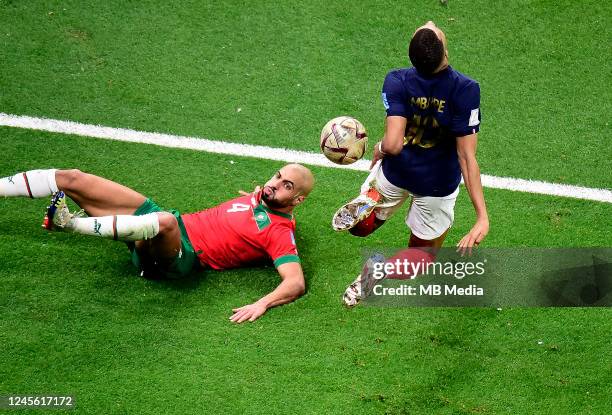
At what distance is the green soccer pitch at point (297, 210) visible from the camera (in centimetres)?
630

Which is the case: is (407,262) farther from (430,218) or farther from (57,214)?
(57,214)

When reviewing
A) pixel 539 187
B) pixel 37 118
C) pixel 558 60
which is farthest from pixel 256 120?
pixel 558 60

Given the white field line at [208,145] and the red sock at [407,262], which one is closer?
the red sock at [407,262]

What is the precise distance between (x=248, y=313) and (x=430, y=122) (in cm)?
186

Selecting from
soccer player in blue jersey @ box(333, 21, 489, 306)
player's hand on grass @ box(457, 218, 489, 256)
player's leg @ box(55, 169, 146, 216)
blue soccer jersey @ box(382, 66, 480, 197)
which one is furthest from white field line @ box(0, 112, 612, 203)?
player's hand on grass @ box(457, 218, 489, 256)

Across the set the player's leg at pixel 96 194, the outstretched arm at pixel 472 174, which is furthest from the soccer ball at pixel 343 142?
the player's leg at pixel 96 194

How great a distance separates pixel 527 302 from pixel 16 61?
16.9ft

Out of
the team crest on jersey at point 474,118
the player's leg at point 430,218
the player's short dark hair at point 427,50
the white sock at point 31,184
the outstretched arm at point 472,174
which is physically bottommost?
the player's leg at point 430,218

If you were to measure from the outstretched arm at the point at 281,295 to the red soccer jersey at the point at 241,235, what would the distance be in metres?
0.10

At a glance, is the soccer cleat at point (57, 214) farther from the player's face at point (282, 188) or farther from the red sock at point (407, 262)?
the red sock at point (407, 262)

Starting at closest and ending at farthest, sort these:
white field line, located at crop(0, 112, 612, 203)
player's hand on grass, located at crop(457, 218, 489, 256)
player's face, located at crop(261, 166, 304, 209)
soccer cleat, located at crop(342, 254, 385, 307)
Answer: player's hand on grass, located at crop(457, 218, 489, 256), soccer cleat, located at crop(342, 254, 385, 307), player's face, located at crop(261, 166, 304, 209), white field line, located at crop(0, 112, 612, 203)

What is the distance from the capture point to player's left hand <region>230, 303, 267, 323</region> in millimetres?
6766

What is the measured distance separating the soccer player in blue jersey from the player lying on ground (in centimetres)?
45

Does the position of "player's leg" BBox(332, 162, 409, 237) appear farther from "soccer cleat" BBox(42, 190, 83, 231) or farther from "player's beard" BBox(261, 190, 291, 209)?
"soccer cleat" BBox(42, 190, 83, 231)
